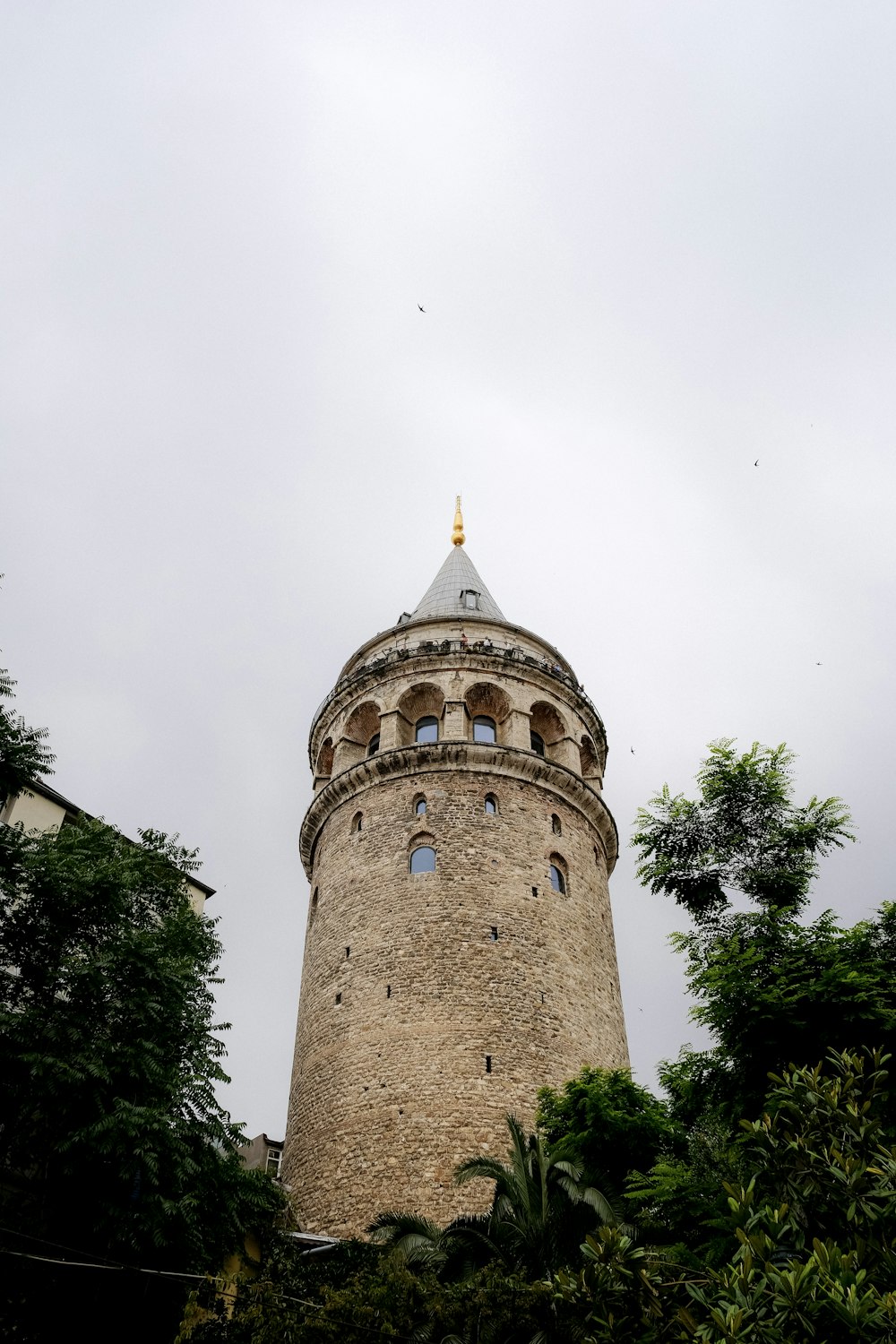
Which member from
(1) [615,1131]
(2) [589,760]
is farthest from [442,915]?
(2) [589,760]

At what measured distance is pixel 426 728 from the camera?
29.6 metres

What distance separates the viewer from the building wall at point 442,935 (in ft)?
71.5

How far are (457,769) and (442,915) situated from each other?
13.7 feet

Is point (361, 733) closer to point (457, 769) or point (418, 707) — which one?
point (418, 707)

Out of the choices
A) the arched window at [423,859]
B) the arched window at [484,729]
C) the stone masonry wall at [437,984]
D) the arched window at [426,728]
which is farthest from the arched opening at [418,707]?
the arched window at [423,859]

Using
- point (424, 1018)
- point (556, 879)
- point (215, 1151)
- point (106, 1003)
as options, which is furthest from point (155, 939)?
point (556, 879)

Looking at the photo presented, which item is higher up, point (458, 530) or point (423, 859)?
point (458, 530)

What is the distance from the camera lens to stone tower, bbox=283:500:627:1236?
71.8 ft

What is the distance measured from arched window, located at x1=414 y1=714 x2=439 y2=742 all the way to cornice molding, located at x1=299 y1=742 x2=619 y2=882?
1.57 metres

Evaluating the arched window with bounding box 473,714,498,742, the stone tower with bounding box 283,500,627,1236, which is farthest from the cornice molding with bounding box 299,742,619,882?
the arched window with bounding box 473,714,498,742

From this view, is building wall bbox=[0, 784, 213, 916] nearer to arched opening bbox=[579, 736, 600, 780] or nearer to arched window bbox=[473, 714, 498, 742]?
arched window bbox=[473, 714, 498, 742]

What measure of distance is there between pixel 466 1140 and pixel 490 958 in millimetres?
3862

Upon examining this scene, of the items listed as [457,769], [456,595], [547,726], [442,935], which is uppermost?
[456,595]

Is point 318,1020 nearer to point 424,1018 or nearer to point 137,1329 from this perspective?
point 424,1018
